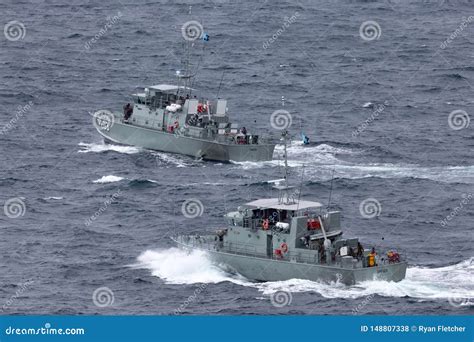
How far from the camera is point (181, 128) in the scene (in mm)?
151250

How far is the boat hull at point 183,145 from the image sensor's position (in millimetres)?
144625

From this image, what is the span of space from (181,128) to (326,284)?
55.4m

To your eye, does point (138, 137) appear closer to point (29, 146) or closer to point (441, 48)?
point (29, 146)

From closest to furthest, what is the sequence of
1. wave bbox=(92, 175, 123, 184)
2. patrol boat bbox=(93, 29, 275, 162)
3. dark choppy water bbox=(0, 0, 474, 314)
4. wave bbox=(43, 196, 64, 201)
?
dark choppy water bbox=(0, 0, 474, 314) < wave bbox=(43, 196, 64, 201) < wave bbox=(92, 175, 123, 184) < patrol boat bbox=(93, 29, 275, 162)

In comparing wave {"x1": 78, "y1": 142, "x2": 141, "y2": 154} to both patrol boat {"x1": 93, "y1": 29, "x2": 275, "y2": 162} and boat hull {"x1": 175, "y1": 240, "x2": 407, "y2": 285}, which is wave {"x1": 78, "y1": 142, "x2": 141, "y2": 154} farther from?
boat hull {"x1": 175, "y1": 240, "x2": 407, "y2": 285}

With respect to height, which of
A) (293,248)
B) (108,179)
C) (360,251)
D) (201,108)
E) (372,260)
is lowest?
(372,260)

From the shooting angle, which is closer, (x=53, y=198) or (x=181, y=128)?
(x=53, y=198)

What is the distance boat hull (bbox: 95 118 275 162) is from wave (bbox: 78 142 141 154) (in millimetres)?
1313

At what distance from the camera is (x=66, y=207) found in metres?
122

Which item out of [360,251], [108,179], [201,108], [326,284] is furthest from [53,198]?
[360,251]

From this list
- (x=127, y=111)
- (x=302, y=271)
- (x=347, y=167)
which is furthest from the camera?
(x=127, y=111)

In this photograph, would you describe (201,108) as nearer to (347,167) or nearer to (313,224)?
(347,167)

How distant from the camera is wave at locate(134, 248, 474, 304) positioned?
317 ft

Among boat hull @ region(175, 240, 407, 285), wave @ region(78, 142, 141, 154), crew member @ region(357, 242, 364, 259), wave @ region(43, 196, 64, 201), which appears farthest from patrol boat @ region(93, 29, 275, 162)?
crew member @ region(357, 242, 364, 259)
